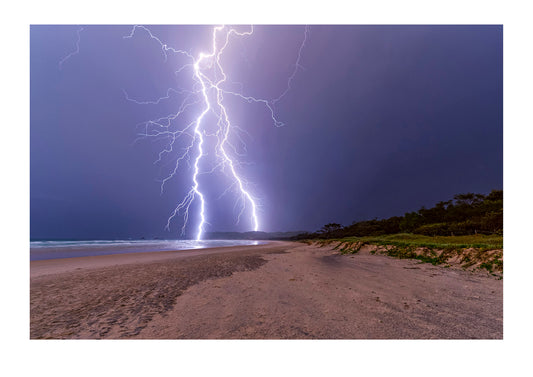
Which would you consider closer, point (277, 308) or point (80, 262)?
point (277, 308)

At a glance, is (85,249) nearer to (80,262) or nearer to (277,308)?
(80,262)

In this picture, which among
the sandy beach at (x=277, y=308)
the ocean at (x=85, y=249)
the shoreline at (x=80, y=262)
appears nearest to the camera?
the sandy beach at (x=277, y=308)

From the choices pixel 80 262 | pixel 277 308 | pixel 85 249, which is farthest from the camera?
pixel 85 249

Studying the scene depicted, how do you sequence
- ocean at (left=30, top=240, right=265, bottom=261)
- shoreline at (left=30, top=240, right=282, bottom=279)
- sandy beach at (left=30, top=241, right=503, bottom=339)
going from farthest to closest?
ocean at (left=30, top=240, right=265, bottom=261), shoreline at (left=30, top=240, right=282, bottom=279), sandy beach at (left=30, top=241, right=503, bottom=339)

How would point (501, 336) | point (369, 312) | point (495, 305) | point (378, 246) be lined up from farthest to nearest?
1. point (378, 246)
2. point (495, 305)
3. point (369, 312)
4. point (501, 336)

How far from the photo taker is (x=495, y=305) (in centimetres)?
396

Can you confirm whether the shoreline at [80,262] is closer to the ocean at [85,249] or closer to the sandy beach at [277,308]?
the ocean at [85,249]

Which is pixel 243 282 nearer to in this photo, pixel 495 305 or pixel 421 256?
pixel 495 305

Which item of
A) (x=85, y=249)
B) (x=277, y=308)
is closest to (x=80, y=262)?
(x=277, y=308)

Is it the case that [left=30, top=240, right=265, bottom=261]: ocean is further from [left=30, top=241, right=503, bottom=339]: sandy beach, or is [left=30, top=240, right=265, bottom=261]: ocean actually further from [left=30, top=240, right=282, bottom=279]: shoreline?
[left=30, top=241, right=503, bottom=339]: sandy beach

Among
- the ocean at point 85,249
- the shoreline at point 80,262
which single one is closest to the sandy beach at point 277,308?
the shoreline at point 80,262

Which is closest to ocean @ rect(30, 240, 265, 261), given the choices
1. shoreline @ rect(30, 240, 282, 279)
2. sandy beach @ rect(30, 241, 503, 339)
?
shoreline @ rect(30, 240, 282, 279)
